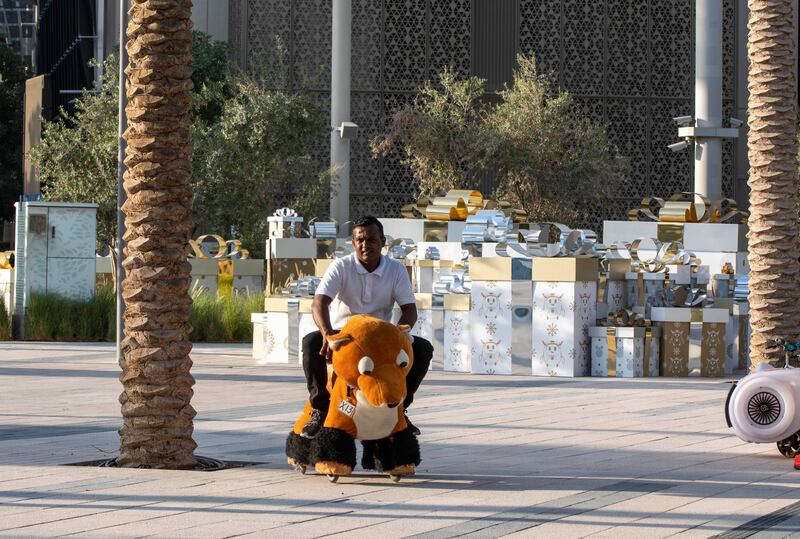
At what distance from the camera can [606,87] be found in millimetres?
40938

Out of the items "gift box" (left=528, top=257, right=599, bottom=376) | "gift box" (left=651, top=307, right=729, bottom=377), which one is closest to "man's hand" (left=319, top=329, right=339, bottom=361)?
"gift box" (left=528, top=257, right=599, bottom=376)

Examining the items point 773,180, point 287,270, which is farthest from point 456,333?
point 773,180

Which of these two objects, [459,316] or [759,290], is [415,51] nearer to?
[459,316]

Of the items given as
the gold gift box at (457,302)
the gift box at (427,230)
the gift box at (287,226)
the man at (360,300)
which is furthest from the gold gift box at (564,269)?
the man at (360,300)

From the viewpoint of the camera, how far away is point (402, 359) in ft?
26.6

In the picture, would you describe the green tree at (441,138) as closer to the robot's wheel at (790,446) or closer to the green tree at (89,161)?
the green tree at (89,161)

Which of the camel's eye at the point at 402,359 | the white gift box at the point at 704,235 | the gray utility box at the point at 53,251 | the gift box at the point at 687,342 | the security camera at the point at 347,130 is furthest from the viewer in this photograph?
the security camera at the point at 347,130

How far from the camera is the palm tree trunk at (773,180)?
1391cm

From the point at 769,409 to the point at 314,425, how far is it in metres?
3.14

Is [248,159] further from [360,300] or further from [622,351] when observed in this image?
[360,300]

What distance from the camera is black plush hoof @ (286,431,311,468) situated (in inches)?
329

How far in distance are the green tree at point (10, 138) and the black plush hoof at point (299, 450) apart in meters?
43.7

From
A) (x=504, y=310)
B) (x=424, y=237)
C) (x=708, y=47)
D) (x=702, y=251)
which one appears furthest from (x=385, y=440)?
(x=708, y=47)

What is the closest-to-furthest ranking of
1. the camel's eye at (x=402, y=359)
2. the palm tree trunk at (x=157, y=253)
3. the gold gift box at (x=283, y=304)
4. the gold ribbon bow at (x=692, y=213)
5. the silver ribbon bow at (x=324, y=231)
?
the camel's eye at (x=402, y=359), the palm tree trunk at (x=157, y=253), the gold gift box at (x=283, y=304), the gold ribbon bow at (x=692, y=213), the silver ribbon bow at (x=324, y=231)
